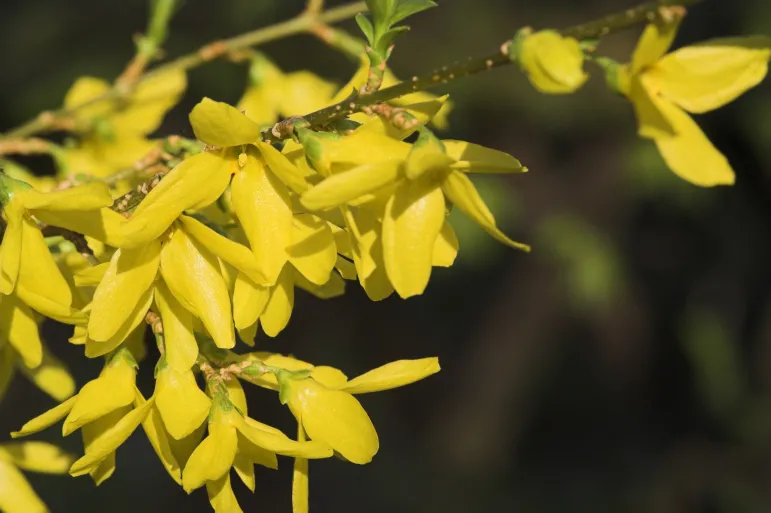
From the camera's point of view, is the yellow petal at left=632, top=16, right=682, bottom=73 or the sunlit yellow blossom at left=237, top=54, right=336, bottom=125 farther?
the sunlit yellow blossom at left=237, top=54, right=336, bottom=125

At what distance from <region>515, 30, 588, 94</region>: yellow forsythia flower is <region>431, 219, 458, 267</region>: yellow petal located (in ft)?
0.46

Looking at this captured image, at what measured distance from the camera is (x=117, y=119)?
3.62 feet

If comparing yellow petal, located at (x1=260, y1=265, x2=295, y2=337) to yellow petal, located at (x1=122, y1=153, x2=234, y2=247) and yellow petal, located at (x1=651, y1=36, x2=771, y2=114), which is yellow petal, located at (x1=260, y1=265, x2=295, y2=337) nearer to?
yellow petal, located at (x1=122, y1=153, x2=234, y2=247)

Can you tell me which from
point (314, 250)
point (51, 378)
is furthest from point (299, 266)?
point (51, 378)

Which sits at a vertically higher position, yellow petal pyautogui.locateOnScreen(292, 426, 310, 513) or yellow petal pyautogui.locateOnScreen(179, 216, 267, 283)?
yellow petal pyautogui.locateOnScreen(179, 216, 267, 283)

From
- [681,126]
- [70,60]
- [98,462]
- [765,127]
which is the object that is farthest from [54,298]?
[70,60]

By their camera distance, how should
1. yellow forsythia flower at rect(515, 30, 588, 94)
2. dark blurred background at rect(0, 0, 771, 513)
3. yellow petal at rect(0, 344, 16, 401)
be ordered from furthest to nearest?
1. dark blurred background at rect(0, 0, 771, 513)
2. yellow petal at rect(0, 344, 16, 401)
3. yellow forsythia flower at rect(515, 30, 588, 94)

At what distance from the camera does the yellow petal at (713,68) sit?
1.74ft

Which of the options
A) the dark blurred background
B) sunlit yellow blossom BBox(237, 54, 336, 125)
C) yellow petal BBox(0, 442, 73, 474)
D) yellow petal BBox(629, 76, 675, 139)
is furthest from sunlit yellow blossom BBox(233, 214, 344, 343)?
the dark blurred background

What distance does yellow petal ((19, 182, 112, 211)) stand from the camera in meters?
A: 0.56

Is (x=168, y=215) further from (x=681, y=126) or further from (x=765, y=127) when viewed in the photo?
(x=765, y=127)

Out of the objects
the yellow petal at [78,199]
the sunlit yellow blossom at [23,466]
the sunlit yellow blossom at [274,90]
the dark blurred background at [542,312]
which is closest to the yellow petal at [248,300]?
the yellow petal at [78,199]

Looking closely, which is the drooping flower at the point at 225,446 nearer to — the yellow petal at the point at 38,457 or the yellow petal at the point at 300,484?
the yellow petal at the point at 300,484

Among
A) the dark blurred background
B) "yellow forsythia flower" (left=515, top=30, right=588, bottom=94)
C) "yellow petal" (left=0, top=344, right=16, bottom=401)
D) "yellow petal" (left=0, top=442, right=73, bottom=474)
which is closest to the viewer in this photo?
→ "yellow forsythia flower" (left=515, top=30, right=588, bottom=94)
